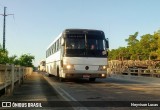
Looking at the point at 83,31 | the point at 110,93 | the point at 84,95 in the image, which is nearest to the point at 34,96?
the point at 84,95

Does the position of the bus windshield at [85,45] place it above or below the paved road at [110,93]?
above

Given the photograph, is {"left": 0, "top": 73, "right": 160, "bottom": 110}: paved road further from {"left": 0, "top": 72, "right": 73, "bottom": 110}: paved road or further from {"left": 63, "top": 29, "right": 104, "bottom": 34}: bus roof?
{"left": 63, "top": 29, "right": 104, "bottom": 34}: bus roof

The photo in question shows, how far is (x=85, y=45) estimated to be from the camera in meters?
25.6

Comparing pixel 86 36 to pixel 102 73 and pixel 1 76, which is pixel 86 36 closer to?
pixel 102 73

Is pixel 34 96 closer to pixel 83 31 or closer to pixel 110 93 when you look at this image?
pixel 110 93

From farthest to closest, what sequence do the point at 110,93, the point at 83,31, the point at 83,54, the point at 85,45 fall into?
the point at 83,31 < the point at 85,45 < the point at 83,54 < the point at 110,93

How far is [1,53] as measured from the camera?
30.6 m

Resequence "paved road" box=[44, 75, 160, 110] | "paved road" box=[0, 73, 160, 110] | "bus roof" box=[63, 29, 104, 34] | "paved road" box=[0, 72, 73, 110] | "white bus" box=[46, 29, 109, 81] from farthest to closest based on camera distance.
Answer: "bus roof" box=[63, 29, 104, 34] < "white bus" box=[46, 29, 109, 81] < "paved road" box=[44, 75, 160, 110] < "paved road" box=[0, 72, 73, 110] < "paved road" box=[0, 73, 160, 110]

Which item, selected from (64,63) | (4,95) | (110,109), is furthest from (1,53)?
(110,109)

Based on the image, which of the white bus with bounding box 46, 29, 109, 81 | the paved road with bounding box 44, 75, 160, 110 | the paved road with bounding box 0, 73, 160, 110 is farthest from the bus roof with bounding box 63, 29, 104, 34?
the paved road with bounding box 0, 73, 160, 110

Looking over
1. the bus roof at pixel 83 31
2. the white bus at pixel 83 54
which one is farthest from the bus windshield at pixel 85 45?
the bus roof at pixel 83 31

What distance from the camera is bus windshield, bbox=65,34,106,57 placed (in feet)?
83.4

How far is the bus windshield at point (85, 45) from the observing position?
25422mm

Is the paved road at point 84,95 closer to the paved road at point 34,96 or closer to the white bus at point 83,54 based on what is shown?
the paved road at point 34,96
